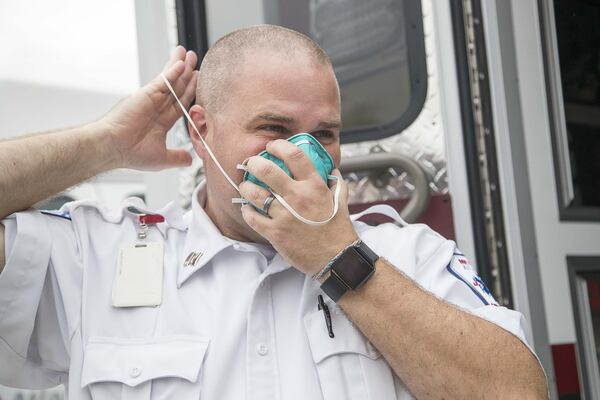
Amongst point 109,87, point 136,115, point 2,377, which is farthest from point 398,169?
point 109,87

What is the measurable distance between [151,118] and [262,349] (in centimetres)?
76

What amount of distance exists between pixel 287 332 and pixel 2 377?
68cm

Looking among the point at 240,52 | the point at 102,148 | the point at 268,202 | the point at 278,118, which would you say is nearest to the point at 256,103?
the point at 278,118

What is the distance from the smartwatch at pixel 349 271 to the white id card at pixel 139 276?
15.8 inches

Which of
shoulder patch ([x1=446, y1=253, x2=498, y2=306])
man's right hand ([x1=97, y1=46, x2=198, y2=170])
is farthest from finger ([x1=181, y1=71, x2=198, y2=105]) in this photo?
shoulder patch ([x1=446, y1=253, x2=498, y2=306])

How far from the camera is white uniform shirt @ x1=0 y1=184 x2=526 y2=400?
1.71 metres

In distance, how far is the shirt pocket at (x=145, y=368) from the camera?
1.71m

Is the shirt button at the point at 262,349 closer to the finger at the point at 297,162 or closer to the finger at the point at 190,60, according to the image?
the finger at the point at 297,162

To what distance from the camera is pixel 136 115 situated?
84.3 inches

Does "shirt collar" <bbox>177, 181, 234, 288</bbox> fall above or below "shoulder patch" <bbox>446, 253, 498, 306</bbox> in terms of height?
above

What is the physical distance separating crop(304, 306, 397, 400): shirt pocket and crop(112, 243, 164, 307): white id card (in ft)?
1.20

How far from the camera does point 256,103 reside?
1910mm

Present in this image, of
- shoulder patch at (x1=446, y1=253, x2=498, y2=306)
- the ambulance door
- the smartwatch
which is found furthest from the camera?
the ambulance door

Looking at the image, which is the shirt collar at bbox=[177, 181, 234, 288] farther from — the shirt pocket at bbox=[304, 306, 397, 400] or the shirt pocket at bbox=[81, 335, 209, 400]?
the shirt pocket at bbox=[304, 306, 397, 400]
